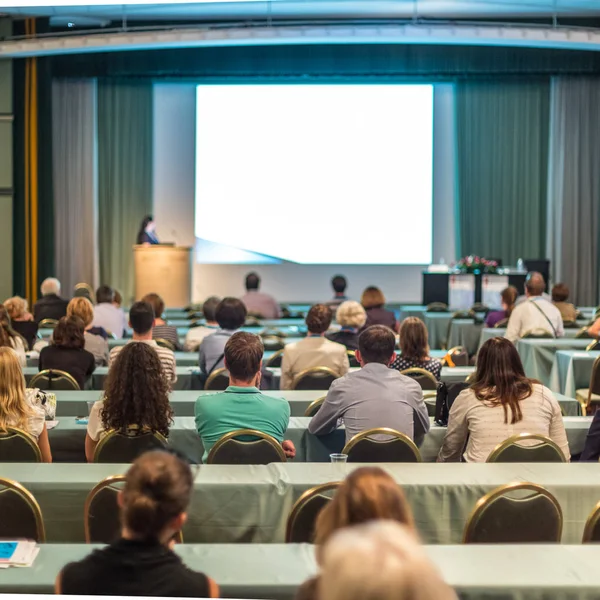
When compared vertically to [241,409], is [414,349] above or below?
above

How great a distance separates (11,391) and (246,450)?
1.10 metres

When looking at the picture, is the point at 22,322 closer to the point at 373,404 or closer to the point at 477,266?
the point at 373,404

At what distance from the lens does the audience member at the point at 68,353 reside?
21.0 ft

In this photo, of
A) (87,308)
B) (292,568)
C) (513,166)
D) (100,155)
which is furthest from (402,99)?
(292,568)

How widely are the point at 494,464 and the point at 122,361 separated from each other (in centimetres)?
168

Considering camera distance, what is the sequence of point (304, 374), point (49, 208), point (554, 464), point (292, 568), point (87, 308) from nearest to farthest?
1. point (292, 568)
2. point (554, 464)
3. point (304, 374)
4. point (87, 308)
5. point (49, 208)

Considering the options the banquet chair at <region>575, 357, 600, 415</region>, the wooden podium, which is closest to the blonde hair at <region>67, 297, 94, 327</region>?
the banquet chair at <region>575, 357, 600, 415</region>

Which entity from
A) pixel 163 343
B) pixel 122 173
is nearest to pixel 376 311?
pixel 163 343

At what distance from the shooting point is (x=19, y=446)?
4.37 meters

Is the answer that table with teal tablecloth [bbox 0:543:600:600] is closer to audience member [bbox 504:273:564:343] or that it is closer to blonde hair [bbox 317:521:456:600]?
blonde hair [bbox 317:521:456:600]

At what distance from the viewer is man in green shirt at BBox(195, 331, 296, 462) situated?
14.5 ft

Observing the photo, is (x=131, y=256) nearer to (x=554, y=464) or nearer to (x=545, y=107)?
(x=545, y=107)

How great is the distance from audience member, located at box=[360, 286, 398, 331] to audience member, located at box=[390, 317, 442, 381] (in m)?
2.68

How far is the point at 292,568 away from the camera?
291cm
